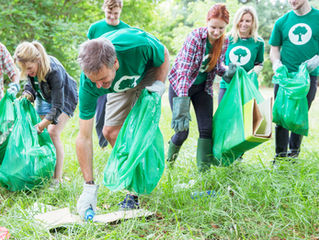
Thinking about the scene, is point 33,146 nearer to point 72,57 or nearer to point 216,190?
point 216,190

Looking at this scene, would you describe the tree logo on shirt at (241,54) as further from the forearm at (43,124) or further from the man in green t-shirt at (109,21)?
the forearm at (43,124)

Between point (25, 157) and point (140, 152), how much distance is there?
1.20 metres

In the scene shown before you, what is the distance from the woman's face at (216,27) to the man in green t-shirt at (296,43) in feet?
2.60

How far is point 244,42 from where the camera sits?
2.88 meters

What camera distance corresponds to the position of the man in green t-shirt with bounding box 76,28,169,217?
4.94ft

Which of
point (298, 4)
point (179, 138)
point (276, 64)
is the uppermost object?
point (298, 4)

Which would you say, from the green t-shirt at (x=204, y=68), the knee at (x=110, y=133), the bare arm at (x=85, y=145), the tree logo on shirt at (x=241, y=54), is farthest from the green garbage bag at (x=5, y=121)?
the tree logo on shirt at (x=241, y=54)

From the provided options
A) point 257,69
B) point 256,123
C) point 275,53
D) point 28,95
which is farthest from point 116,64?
point 275,53

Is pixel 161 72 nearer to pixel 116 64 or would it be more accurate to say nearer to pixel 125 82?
pixel 125 82

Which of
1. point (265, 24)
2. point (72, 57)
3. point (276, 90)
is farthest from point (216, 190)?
point (265, 24)

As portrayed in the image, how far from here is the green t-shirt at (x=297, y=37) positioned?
268cm

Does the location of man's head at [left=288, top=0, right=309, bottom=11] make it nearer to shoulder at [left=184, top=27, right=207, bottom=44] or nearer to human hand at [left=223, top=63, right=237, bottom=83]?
human hand at [left=223, top=63, right=237, bottom=83]

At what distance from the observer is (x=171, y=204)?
2.07m

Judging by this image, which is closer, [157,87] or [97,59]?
[97,59]
